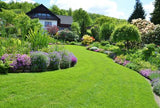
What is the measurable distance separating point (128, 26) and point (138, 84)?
8154 millimetres

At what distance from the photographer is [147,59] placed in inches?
381

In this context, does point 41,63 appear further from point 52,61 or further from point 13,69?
point 13,69

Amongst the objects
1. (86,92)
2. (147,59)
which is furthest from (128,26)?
(86,92)

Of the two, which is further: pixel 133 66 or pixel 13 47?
pixel 133 66

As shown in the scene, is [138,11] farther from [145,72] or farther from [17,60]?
[17,60]

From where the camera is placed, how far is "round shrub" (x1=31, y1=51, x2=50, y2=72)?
19.0 feet

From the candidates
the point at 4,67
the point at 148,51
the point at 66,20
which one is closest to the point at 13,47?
the point at 4,67

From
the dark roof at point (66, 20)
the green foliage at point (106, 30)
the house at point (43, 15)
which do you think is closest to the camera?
the green foliage at point (106, 30)

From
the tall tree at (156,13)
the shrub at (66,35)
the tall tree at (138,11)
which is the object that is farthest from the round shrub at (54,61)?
the tall tree at (138,11)

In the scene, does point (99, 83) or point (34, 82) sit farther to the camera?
point (99, 83)

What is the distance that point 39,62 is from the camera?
5.86 metres

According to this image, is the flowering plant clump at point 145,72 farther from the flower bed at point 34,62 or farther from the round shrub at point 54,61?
the round shrub at point 54,61

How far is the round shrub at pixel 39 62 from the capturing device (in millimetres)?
5777

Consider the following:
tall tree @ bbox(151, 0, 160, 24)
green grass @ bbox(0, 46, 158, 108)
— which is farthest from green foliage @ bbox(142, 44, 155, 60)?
tall tree @ bbox(151, 0, 160, 24)
